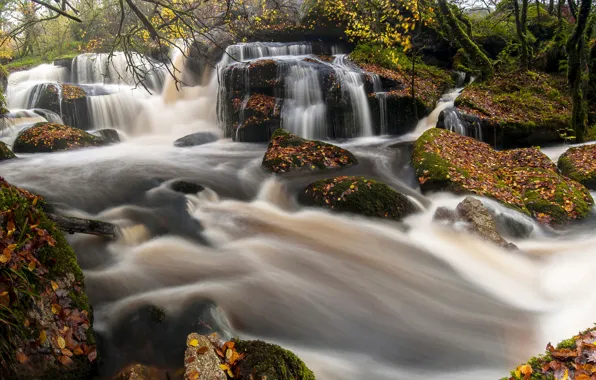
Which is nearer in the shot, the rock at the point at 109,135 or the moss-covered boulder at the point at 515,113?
the moss-covered boulder at the point at 515,113

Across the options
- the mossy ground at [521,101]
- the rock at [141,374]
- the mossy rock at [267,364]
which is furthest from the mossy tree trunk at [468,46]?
the rock at [141,374]

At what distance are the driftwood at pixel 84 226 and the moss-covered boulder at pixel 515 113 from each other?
8.92 m

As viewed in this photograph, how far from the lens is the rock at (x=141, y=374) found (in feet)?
8.58

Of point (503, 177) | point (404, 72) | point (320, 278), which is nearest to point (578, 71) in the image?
point (503, 177)

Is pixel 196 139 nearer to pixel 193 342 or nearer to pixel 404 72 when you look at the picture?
pixel 404 72

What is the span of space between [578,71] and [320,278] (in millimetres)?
8985

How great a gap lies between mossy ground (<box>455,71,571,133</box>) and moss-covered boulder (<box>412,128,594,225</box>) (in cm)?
200

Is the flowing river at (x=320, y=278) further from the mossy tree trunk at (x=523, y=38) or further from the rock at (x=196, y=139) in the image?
the mossy tree trunk at (x=523, y=38)

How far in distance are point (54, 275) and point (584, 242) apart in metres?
6.79

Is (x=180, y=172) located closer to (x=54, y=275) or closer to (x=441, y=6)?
(x=54, y=275)

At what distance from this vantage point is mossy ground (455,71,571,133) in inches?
390

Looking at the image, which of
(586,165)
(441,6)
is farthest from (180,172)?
(441,6)

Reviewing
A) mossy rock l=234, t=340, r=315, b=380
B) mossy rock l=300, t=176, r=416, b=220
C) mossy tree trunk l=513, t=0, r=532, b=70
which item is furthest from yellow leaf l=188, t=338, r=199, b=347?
mossy tree trunk l=513, t=0, r=532, b=70

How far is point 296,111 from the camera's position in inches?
455
